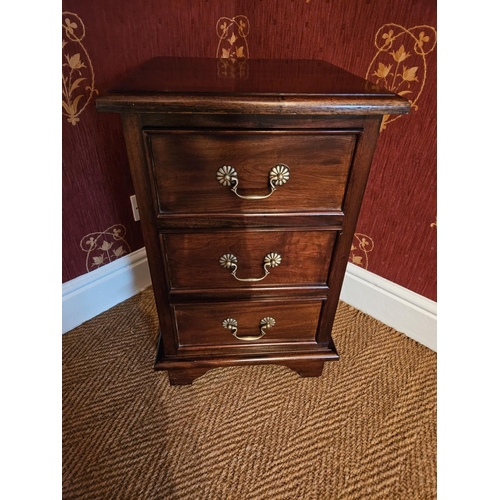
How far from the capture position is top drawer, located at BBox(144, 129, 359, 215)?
67 centimetres

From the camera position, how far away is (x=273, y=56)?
3.68 ft

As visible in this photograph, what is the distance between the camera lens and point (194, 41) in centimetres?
111

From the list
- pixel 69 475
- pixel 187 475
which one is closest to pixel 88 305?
pixel 69 475

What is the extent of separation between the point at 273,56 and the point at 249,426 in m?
1.09

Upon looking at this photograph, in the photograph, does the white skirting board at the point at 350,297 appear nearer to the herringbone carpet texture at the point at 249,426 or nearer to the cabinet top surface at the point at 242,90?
the herringbone carpet texture at the point at 249,426

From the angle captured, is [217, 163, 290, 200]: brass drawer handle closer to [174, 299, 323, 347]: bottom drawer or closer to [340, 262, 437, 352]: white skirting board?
[174, 299, 323, 347]: bottom drawer

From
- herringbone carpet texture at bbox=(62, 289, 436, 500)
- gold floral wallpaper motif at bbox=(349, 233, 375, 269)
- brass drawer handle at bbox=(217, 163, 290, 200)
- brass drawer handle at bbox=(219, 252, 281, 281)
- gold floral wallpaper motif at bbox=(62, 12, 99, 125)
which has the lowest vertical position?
herringbone carpet texture at bbox=(62, 289, 436, 500)

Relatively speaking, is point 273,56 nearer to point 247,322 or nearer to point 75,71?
point 75,71

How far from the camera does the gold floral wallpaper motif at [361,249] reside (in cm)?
121

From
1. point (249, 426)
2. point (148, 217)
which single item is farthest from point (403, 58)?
point (249, 426)

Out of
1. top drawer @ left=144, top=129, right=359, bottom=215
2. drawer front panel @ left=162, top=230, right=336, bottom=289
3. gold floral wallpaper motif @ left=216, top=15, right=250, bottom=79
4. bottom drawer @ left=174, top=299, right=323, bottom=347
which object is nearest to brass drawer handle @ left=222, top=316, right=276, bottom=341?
bottom drawer @ left=174, top=299, right=323, bottom=347

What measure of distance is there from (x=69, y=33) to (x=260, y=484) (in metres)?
1.20

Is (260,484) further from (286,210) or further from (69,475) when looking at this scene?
(286,210)

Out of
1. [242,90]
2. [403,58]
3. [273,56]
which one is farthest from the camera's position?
[273,56]
